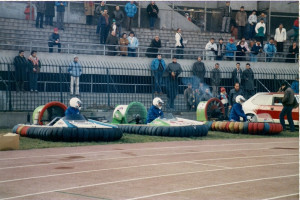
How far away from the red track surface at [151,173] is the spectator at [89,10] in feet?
53.1

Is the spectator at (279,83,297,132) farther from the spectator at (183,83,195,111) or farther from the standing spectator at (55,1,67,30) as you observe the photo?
the standing spectator at (55,1,67,30)

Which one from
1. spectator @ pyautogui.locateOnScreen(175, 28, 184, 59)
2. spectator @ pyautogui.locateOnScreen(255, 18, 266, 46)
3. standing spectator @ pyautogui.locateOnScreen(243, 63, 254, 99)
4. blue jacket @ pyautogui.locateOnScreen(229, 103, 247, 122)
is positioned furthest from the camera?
spectator @ pyautogui.locateOnScreen(255, 18, 266, 46)

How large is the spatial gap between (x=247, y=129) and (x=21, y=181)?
11975mm

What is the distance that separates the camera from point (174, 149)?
15.1m

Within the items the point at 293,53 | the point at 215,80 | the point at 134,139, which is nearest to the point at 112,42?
the point at 215,80

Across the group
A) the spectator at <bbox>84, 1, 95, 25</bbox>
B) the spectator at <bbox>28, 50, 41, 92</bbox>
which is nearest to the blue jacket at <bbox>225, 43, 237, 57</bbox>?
the spectator at <bbox>84, 1, 95, 25</bbox>

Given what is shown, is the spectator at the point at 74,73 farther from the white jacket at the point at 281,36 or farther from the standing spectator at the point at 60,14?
the white jacket at the point at 281,36

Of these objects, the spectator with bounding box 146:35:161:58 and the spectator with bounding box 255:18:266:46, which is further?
the spectator with bounding box 255:18:266:46

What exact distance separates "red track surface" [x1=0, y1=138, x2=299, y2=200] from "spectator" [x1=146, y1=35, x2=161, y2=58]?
13.1 metres

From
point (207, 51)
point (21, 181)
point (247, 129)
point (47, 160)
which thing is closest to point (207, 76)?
point (207, 51)

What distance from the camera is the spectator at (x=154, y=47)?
28422 millimetres

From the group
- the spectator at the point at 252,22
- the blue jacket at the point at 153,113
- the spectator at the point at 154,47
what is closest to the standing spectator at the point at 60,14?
the spectator at the point at 154,47

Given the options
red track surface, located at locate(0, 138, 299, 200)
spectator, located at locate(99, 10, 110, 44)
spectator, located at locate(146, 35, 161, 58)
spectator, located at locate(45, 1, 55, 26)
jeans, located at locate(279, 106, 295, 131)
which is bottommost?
red track surface, located at locate(0, 138, 299, 200)

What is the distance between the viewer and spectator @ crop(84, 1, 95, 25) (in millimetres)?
30750
